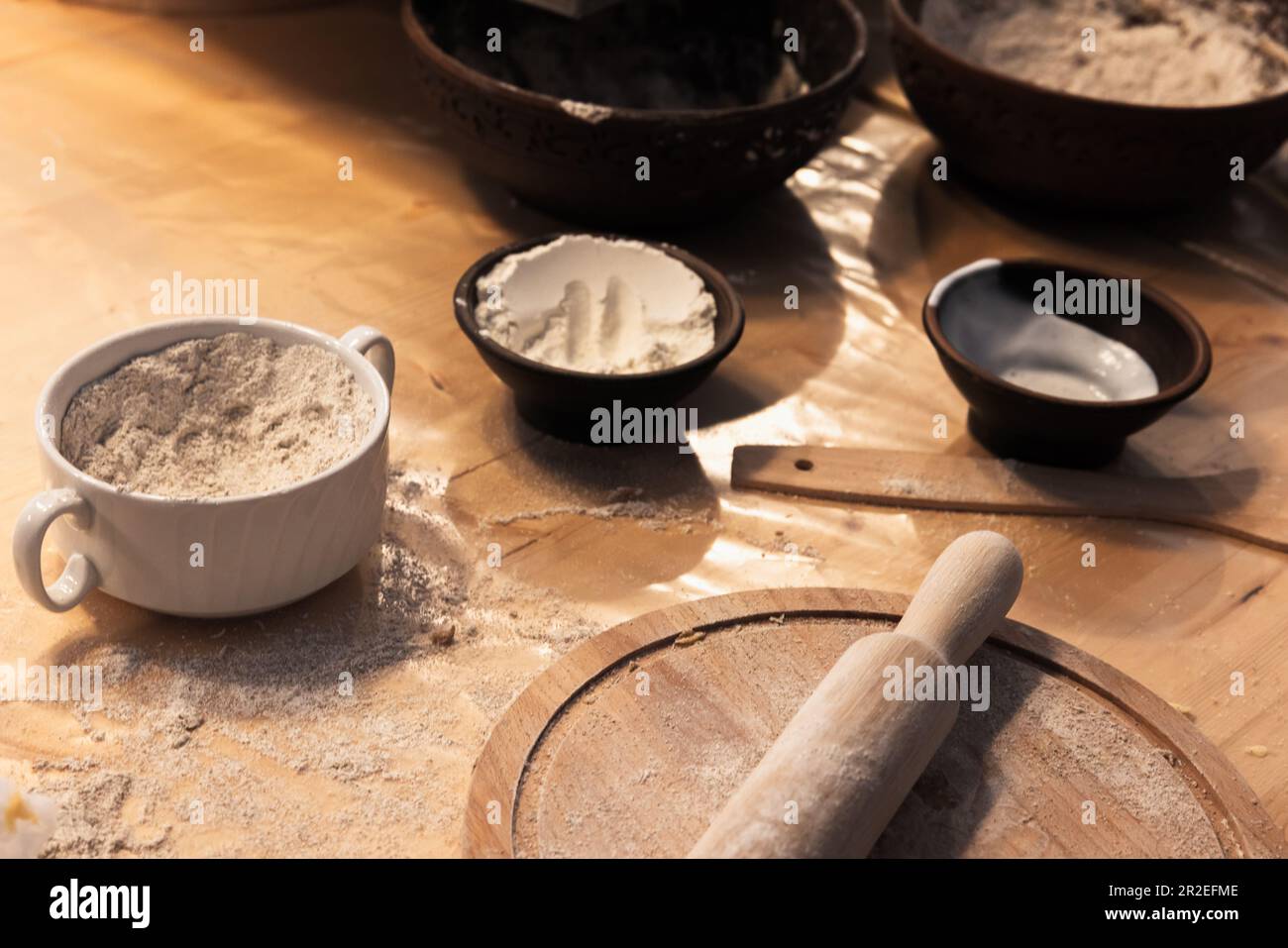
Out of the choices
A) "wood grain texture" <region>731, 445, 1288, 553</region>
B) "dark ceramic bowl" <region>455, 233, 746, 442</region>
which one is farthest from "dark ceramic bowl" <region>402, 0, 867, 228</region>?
"wood grain texture" <region>731, 445, 1288, 553</region>

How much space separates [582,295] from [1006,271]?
1.35 ft

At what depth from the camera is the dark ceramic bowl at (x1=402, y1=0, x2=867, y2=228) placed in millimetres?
1372

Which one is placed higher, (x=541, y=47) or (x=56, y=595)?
(x=541, y=47)

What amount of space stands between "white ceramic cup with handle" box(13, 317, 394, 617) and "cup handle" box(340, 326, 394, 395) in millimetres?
70

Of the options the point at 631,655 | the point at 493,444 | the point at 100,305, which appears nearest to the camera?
the point at 631,655

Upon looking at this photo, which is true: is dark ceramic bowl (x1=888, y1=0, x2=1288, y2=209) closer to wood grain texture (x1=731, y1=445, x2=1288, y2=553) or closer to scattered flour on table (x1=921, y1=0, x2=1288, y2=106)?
scattered flour on table (x1=921, y1=0, x2=1288, y2=106)

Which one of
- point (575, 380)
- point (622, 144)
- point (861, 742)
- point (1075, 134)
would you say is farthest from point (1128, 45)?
point (861, 742)

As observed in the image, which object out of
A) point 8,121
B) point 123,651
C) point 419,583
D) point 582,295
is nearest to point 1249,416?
point 582,295

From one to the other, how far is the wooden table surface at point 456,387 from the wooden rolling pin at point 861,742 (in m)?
0.20

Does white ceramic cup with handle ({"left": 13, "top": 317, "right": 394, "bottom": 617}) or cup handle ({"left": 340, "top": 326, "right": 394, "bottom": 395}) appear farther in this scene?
cup handle ({"left": 340, "top": 326, "right": 394, "bottom": 395})

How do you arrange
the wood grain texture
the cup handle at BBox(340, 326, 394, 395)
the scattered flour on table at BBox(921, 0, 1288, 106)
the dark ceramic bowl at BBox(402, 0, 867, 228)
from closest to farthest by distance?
the cup handle at BBox(340, 326, 394, 395), the wood grain texture, the dark ceramic bowl at BBox(402, 0, 867, 228), the scattered flour on table at BBox(921, 0, 1288, 106)

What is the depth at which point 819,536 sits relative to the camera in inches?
45.5

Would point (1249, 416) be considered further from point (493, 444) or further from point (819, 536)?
point (493, 444)

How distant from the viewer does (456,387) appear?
1.29m
